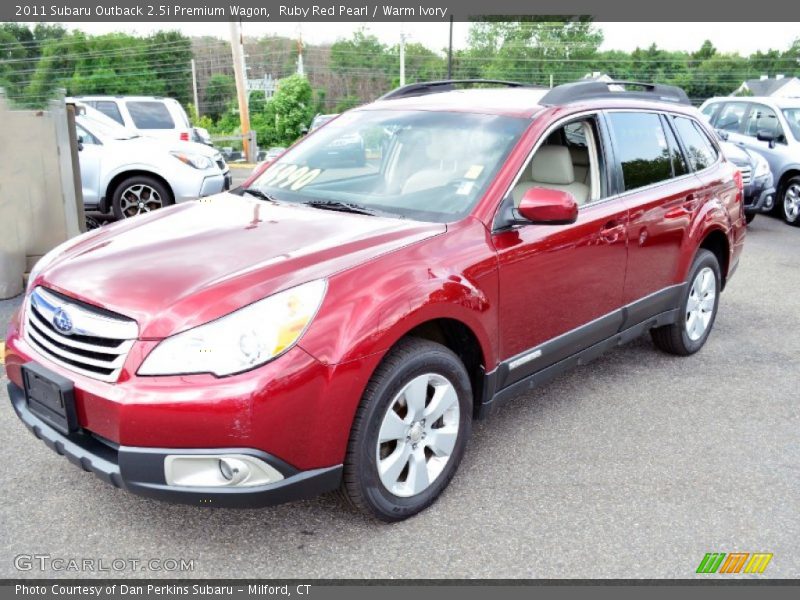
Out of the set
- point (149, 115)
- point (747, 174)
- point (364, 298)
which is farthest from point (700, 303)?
point (149, 115)

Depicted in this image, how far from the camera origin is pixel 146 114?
1625 centimetres

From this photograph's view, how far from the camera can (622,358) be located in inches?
207

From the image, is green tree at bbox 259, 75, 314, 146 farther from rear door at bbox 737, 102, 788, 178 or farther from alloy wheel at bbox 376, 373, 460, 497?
alloy wheel at bbox 376, 373, 460, 497

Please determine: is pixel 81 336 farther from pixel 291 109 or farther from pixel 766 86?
pixel 766 86

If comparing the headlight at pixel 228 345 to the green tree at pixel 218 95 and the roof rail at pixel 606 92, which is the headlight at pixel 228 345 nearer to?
the roof rail at pixel 606 92

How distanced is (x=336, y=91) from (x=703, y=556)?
8159 cm

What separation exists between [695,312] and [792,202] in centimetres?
704

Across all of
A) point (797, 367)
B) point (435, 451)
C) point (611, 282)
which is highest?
point (611, 282)

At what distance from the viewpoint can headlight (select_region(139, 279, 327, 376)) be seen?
8.34ft

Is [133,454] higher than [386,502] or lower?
higher

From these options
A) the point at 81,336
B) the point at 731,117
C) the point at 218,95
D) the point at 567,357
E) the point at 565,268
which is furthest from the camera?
the point at 218,95

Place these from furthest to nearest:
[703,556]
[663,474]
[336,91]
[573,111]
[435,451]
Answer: [336,91] < [573,111] < [663,474] < [435,451] < [703,556]
